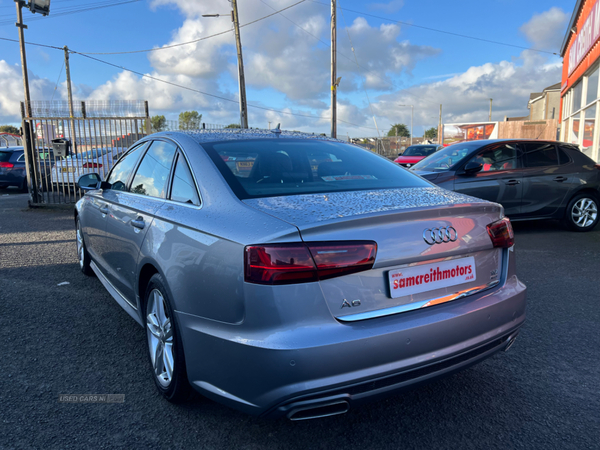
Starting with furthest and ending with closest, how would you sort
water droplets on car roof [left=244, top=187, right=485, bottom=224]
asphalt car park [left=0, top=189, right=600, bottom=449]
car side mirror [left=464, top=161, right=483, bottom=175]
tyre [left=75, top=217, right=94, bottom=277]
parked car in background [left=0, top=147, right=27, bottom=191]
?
1. parked car in background [left=0, top=147, right=27, bottom=191]
2. car side mirror [left=464, top=161, right=483, bottom=175]
3. tyre [left=75, top=217, right=94, bottom=277]
4. asphalt car park [left=0, top=189, right=600, bottom=449]
5. water droplets on car roof [left=244, top=187, right=485, bottom=224]

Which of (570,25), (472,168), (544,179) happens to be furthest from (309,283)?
(570,25)

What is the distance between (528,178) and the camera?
7328 mm

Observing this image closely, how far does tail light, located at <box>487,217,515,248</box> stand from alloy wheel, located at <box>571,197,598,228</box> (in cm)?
611

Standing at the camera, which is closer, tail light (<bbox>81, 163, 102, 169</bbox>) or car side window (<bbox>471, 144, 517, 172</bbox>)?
car side window (<bbox>471, 144, 517, 172</bbox>)

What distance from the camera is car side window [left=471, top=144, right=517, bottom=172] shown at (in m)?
7.34

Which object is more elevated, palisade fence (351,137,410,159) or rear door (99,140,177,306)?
palisade fence (351,137,410,159)

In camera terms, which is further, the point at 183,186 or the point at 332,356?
the point at 183,186

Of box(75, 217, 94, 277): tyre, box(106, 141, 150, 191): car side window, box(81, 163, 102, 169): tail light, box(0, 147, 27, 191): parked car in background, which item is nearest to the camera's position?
box(106, 141, 150, 191): car side window

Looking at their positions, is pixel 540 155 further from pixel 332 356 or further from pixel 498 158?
pixel 332 356

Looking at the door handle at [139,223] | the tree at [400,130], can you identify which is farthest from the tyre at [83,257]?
the tree at [400,130]

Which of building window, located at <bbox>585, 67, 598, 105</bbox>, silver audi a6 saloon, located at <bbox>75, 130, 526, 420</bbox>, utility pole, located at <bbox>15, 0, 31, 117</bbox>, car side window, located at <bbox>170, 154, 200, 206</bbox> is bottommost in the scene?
silver audi a6 saloon, located at <bbox>75, 130, 526, 420</bbox>

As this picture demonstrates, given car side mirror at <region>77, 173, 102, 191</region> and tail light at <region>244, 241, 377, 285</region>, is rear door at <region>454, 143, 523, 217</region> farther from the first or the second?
tail light at <region>244, 241, 377, 285</region>

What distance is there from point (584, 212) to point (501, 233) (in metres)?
6.37

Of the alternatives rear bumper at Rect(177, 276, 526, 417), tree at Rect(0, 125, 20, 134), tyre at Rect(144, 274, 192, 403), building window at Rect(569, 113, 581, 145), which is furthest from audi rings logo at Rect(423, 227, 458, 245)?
tree at Rect(0, 125, 20, 134)
